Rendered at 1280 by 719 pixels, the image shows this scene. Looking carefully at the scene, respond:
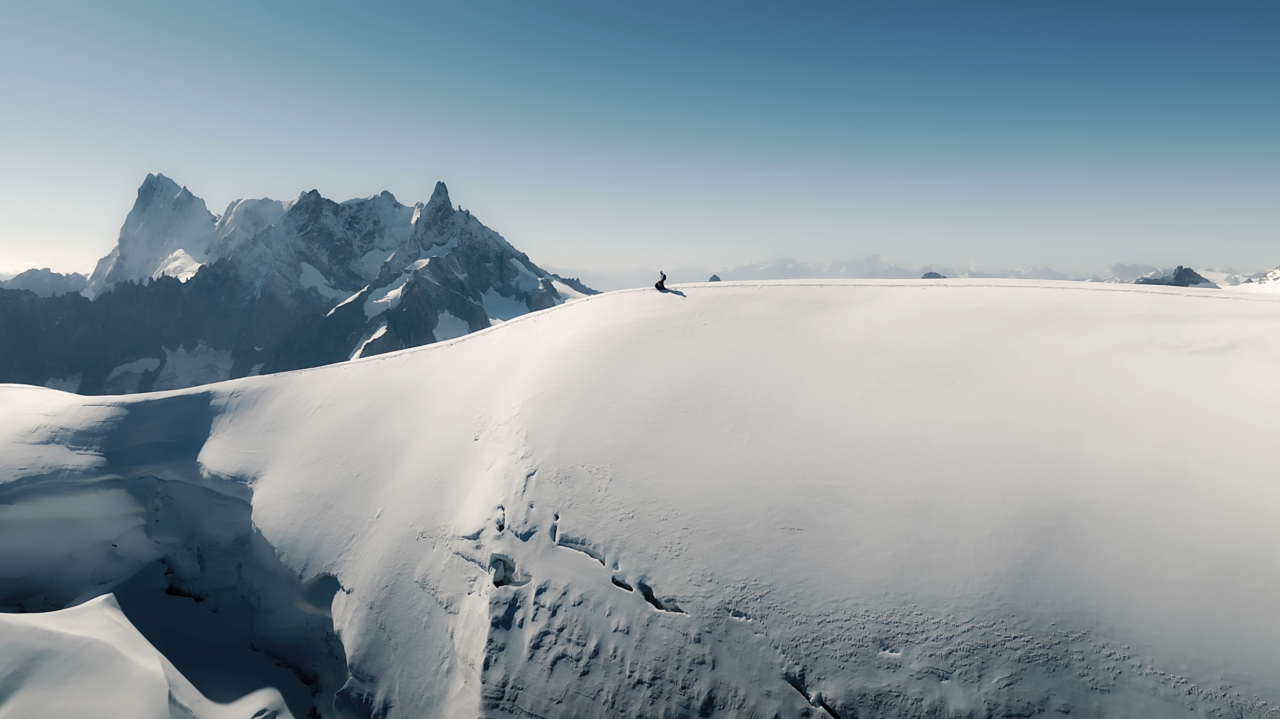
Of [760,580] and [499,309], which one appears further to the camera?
[499,309]

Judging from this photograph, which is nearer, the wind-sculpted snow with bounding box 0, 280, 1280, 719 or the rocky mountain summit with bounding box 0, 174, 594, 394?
the wind-sculpted snow with bounding box 0, 280, 1280, 719

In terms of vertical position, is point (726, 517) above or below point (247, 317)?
below

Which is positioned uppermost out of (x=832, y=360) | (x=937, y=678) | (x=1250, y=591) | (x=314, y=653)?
(x=832, y=360)

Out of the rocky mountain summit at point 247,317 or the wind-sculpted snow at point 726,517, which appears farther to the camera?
the rocky mountain summit at point 247,317

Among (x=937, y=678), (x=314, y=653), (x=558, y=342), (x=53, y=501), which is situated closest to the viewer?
(x=937, y=678)

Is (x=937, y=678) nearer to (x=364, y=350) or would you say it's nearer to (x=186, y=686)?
(x=186, y=686)

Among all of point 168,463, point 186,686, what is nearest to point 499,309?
point 168,463

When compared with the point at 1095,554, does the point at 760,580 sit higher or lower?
lower

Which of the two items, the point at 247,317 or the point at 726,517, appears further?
the point at 247,317
